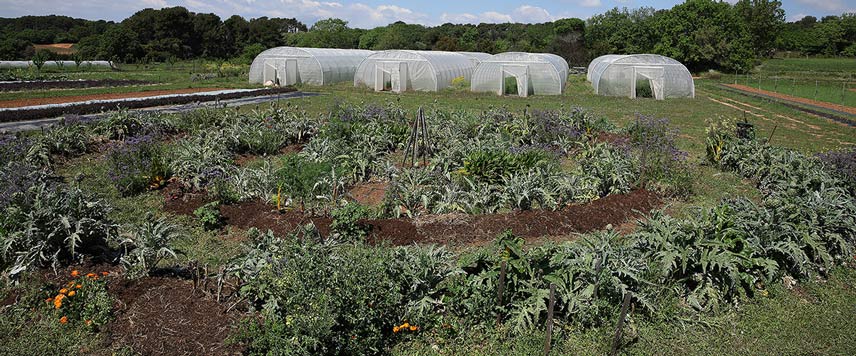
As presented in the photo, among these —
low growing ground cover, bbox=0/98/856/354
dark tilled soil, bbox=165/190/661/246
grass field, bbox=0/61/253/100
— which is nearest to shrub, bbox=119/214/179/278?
low growing ground cover, bbox=0/98/856/354

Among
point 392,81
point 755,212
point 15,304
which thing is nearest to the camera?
point 15,304

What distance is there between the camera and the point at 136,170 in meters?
8.41

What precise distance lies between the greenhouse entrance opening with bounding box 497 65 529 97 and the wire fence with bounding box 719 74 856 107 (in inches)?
491

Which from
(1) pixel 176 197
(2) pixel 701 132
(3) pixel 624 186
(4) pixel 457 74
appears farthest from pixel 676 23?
(1) pixel 176 197

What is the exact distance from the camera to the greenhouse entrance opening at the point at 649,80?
23.6 metres

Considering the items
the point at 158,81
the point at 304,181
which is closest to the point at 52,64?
the point at 158,81

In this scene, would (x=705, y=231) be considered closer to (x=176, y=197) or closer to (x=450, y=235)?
(x=450, y=235)

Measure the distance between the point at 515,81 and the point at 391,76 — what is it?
5.73 meters

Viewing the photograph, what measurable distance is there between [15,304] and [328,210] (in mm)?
3463

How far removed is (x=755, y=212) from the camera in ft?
20.5

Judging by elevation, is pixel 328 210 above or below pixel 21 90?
below

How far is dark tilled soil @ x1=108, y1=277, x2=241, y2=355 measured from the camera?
4.23m

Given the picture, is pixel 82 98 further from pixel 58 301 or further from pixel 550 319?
pixel 550 319

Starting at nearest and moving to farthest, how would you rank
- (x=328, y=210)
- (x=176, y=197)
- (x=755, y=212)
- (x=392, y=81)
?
(x=755, y=212) → (x=328, y=210) → (x=176, y=197) → (x=392, y=81)
